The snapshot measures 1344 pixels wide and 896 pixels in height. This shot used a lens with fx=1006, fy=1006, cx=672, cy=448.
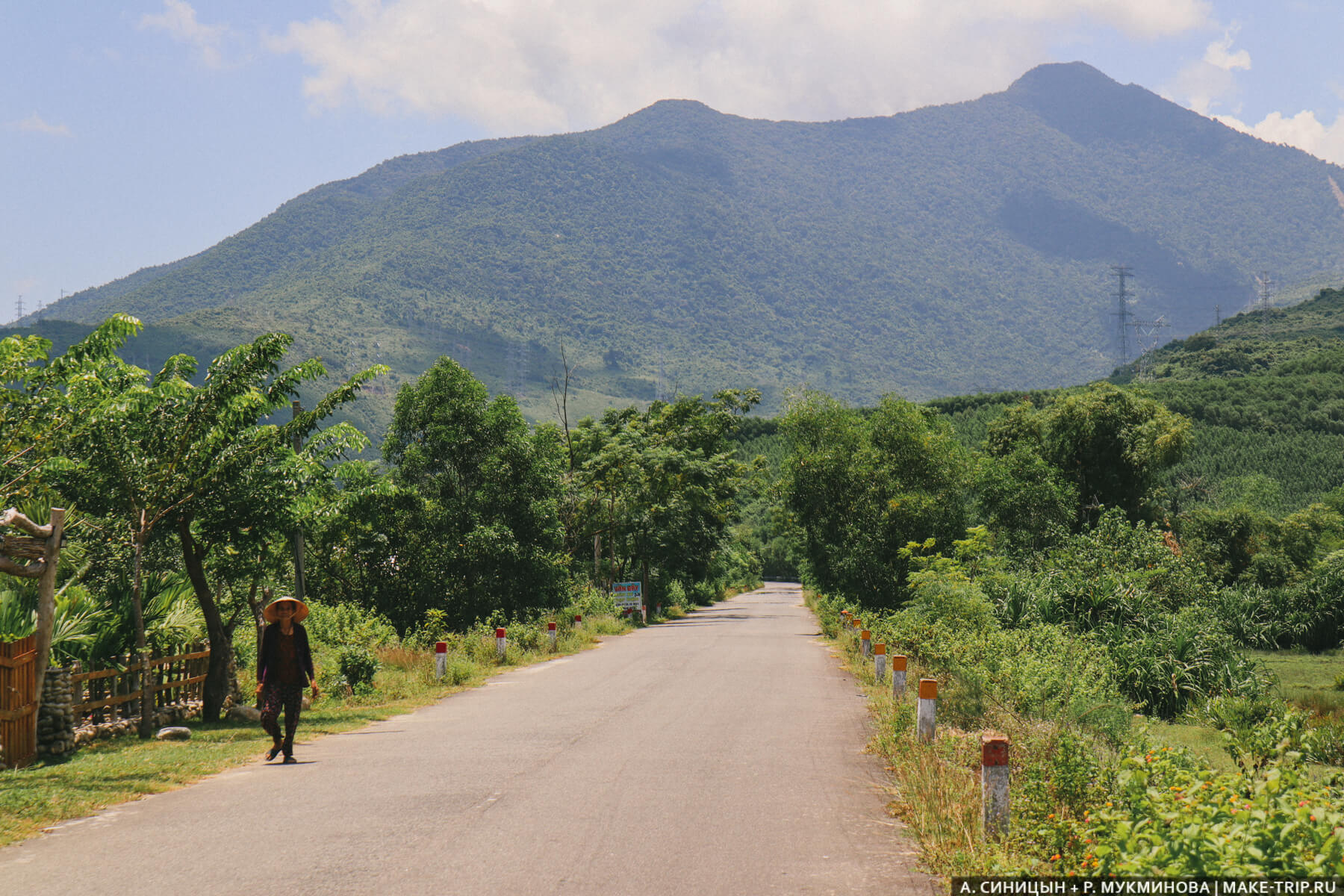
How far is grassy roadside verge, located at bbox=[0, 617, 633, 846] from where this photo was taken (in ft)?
27.2

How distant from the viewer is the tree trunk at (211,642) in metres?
14.2

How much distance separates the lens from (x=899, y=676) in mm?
13953

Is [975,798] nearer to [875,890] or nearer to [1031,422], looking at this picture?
[875,890]

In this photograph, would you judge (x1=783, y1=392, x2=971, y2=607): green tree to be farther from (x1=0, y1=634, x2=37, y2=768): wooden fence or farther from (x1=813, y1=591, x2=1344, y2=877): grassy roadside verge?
(x1=0, y1=634, x2=37, y2=768): wooden fence

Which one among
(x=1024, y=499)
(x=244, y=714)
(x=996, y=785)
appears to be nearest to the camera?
(x=996, y=785)

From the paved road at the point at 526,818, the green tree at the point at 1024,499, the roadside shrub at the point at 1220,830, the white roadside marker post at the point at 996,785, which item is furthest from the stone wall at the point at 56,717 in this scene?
the green tree at the point at 1024,499

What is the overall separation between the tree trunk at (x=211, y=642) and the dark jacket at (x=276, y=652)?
12.3 feet

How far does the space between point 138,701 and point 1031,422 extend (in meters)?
51.8

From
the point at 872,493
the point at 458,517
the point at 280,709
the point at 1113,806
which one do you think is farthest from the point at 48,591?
the point at 872,493

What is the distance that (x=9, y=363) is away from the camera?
430 inches

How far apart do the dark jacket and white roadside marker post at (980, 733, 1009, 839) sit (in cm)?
727

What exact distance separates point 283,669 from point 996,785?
25.3ft

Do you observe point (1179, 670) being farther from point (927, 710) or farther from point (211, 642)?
point (211, 642)

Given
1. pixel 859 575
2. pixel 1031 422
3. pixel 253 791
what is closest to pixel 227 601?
pixel 253 791
